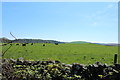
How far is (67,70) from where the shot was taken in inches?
240

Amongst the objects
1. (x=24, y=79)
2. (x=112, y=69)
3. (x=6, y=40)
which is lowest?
(x=24, y=79)

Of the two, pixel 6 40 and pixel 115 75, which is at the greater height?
pixel 6 40

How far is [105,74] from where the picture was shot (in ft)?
18.9

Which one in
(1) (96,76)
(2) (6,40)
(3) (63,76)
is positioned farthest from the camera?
(1) (96,76)

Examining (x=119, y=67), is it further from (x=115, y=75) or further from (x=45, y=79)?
(x=45, y=79)

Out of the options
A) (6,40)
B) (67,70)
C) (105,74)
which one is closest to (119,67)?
(105,74)

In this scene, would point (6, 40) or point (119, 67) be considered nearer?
point (6, 40)

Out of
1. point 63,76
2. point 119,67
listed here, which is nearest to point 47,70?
point 63,76

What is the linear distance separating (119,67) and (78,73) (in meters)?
1.81

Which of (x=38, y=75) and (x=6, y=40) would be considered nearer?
(x=6, y=40)

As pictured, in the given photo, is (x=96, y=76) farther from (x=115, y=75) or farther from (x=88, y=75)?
(x=115, y=75)

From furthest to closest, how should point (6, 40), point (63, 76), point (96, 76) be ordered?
1. point (96, 76)
2. point (63, 76)
3. point (6, 40)

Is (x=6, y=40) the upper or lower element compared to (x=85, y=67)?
upper

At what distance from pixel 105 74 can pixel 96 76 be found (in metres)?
0.38
